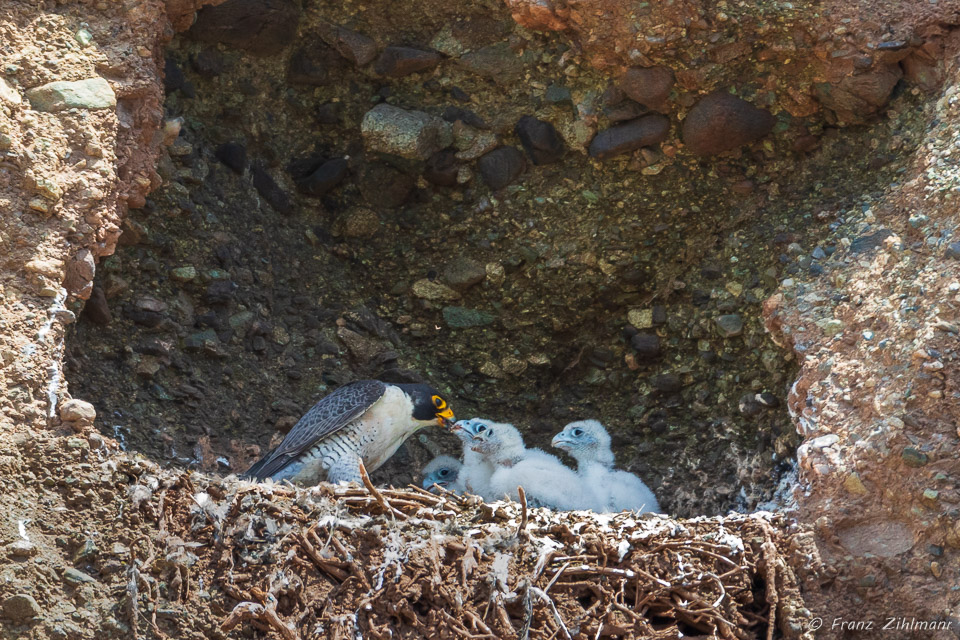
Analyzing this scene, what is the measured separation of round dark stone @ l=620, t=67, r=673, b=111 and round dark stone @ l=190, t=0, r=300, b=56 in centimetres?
185

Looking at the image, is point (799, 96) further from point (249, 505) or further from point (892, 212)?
point (249, 505)

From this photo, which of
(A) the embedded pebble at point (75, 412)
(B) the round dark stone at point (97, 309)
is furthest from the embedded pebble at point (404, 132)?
(A) the embedded pebble at point (75, 412)

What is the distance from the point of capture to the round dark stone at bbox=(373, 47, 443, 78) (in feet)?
20.1

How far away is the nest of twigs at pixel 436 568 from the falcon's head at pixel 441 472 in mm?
1214

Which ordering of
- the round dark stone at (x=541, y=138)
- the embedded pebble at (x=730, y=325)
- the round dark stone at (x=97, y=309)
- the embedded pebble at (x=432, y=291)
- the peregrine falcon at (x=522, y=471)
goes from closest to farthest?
the peregrine falcon at (x=522, y=471) < the round dark stone at (x=97, y=309) < the embedded pebble at (x=730, y=325) < the round dark stone at (x=541, y=138) < the embedded pebble at (x=432, y=291)

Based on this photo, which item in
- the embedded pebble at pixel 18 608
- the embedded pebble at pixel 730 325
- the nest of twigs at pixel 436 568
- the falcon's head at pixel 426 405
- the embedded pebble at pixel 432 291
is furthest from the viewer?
the embedded pebble at pixel 432 291

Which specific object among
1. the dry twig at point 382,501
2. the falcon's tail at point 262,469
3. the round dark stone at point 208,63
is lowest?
the falcon's tail at point 262,469

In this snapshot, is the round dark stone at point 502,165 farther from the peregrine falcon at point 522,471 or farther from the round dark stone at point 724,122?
the peregrine falcon at point 522,471

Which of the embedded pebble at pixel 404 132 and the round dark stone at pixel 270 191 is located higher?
the embedded pebble at pixel 404 132

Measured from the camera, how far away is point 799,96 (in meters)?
5.57

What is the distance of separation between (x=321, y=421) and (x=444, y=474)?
772 millimetres

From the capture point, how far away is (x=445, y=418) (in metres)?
5.73

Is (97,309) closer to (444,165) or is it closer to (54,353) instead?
(54,353)

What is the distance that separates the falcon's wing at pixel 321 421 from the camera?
5305 mm
